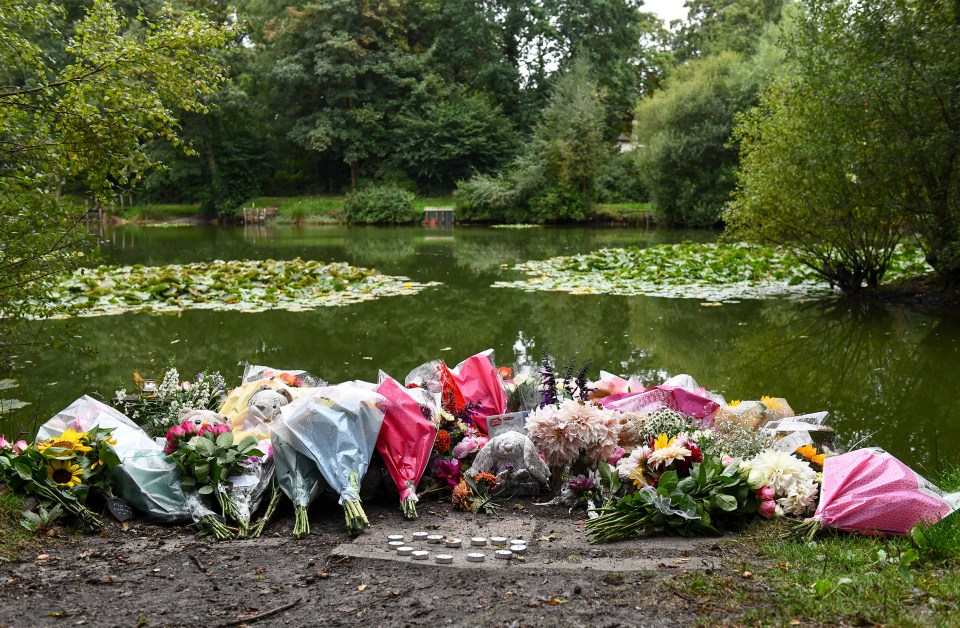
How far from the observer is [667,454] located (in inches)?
154

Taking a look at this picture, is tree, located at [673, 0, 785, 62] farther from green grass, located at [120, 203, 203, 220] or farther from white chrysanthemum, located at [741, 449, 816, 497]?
white chrysanthemum, located at [741, 449, 816, 497]

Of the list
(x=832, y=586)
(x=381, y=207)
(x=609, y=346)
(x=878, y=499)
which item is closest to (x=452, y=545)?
(x=832, y=586)

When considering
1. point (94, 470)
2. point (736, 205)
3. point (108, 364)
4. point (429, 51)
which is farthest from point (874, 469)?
point (429, 51)

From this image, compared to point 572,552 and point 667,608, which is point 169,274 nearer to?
point 572,552

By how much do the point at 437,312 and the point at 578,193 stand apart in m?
24.4

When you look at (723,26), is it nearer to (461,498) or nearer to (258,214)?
(258,214)

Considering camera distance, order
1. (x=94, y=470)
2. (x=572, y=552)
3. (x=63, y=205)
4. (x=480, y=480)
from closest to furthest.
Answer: (x=572, y=552)
(x=94, y=470)
(x=480, y=480)
(x=63, y=205)

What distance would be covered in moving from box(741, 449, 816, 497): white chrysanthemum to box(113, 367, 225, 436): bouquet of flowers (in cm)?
337

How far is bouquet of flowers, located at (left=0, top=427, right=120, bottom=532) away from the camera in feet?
12.2

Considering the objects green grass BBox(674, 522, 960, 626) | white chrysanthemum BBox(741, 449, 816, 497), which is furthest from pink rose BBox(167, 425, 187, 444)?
white chrysanthemum BBox(741, 449, 816, 497)

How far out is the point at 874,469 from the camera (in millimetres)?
3559

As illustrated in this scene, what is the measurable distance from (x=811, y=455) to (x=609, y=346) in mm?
4339

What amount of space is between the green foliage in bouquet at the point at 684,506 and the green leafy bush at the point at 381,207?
112 feet

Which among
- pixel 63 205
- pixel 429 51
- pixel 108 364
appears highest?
pixel 429 51
